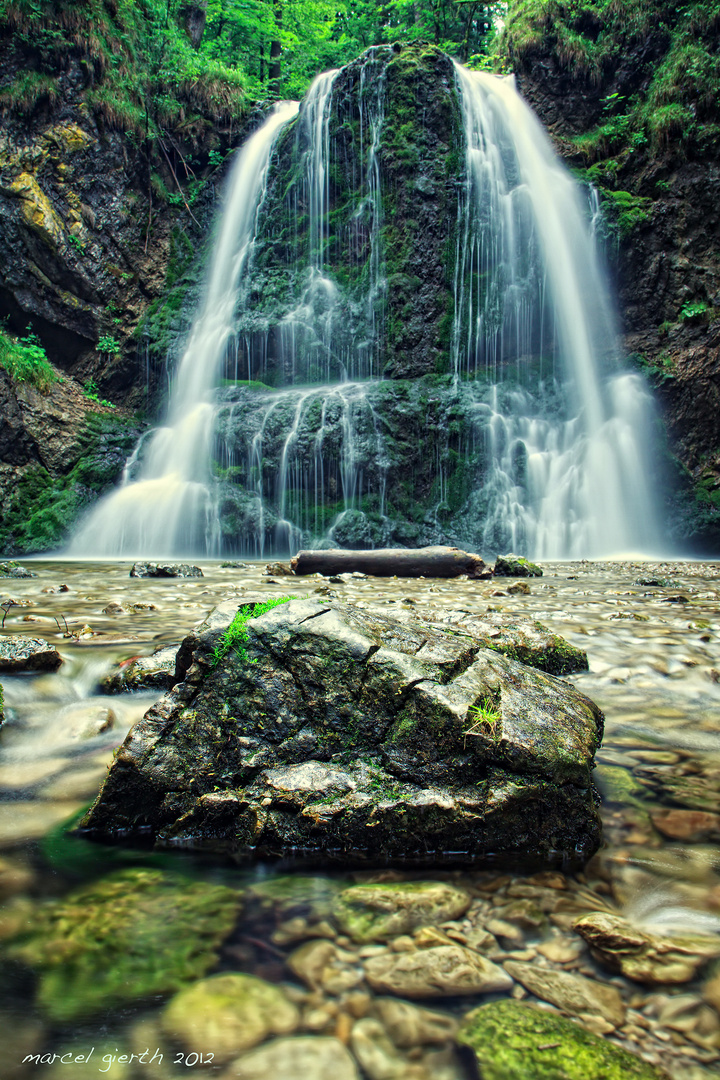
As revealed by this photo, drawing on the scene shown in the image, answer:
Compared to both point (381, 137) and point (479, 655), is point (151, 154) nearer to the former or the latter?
point (381, 137)

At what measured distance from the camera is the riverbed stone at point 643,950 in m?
1.30

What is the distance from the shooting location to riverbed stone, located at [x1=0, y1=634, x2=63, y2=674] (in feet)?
9.92

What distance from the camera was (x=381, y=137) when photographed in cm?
1680

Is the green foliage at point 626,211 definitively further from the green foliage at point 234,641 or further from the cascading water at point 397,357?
the green foliage at point 234,641

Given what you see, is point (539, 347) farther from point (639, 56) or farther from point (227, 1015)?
point (227, 1015)

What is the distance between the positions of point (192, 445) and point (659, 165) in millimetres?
14702

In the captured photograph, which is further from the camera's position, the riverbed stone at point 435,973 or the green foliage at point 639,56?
the green foliage at point 639,56

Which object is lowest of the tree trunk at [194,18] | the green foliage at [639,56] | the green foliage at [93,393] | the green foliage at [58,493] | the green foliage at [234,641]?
the green foliage at [234,641]

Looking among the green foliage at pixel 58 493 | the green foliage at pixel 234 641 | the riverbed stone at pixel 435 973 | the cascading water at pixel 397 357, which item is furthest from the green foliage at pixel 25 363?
the riverbed stone at pixel 435 973

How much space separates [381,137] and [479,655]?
A: 62.0 feet

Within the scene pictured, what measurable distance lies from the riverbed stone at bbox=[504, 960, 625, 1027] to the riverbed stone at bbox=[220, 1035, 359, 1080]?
437mm

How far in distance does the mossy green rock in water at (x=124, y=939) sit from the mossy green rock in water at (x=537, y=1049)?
0.62 meters

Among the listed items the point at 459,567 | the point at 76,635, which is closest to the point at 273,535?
the point at 459,567

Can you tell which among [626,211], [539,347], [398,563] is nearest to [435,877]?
[398,563]
